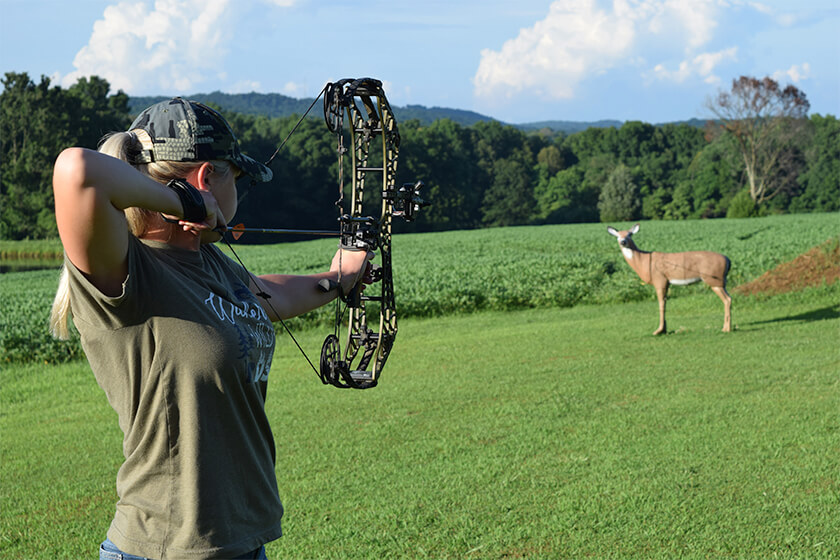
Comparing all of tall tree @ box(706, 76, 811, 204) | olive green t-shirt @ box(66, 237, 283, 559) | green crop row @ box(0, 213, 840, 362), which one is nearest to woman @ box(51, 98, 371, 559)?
olive green t-shirt @ box(66, 237, 283, 559)

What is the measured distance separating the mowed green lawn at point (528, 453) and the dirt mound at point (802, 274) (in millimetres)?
4574

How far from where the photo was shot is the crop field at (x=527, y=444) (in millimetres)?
5359

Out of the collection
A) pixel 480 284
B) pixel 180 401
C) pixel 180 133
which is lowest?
pixel 480 284

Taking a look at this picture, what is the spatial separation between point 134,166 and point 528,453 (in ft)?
18.1

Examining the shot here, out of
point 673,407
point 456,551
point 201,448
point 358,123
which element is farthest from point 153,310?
point 673,407

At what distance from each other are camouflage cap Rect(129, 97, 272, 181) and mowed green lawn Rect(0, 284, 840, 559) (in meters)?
3.58

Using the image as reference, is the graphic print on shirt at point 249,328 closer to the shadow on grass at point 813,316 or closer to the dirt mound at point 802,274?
the shadow on grass at point 813,316

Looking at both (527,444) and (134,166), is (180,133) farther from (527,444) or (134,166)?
(527,444)

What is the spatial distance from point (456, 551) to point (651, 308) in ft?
41.7

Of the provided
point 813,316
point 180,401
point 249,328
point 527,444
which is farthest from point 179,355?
point 813,316

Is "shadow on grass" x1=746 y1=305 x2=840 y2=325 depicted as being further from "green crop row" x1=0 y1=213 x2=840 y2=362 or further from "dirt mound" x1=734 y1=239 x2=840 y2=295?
"green crop row" x1=0 y1=213 x2=840 y2=362

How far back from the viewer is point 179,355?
206 cm

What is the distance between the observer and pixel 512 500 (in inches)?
233

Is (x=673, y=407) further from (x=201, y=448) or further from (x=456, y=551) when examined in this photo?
(x=201, y=448)
